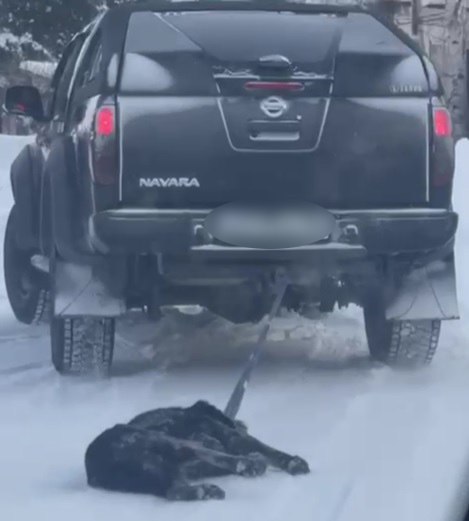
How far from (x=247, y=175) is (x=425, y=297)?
1.16 meters

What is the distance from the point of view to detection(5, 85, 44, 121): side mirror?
994 centimetres

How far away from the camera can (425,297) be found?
865 centimetres

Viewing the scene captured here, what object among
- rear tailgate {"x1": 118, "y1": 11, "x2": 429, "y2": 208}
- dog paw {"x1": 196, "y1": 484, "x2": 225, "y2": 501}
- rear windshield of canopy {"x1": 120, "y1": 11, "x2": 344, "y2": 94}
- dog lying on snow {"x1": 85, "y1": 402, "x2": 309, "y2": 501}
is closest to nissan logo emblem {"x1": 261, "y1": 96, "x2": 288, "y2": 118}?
rear tailgate {"x1": 118, "y1": 11, "x2": 429, "y2": 208}

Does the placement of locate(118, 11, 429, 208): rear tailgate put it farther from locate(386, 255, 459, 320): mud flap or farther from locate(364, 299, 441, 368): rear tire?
locate(364, 299, 441, 368): rear tire

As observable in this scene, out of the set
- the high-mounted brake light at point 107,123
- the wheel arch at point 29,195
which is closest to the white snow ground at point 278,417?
the wheel arch at point 29,195

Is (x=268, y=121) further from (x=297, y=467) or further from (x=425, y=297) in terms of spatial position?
(x=297, y=467)

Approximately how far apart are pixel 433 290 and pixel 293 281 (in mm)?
750

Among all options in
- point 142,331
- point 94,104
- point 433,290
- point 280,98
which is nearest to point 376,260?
point 433,290

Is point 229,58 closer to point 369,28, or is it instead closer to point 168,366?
point 369,28

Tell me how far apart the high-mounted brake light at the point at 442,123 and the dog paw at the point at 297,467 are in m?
2.29

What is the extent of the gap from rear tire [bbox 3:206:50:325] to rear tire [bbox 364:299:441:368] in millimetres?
2369

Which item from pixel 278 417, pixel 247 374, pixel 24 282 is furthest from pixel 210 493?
pixel 24 282

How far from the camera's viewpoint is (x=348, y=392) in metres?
8.37

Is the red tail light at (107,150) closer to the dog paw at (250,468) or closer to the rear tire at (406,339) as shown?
the rear tire at (406,339)
